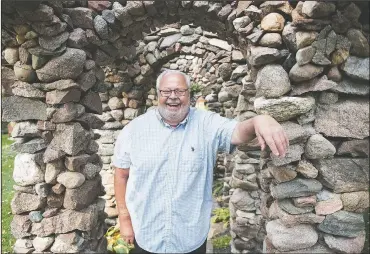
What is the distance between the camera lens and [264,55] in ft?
7.49

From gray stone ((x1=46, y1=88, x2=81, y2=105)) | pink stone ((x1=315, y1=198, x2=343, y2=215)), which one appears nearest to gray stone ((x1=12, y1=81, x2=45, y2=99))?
gray stone ((x1=46, y1=88, x2=81, y2=105))

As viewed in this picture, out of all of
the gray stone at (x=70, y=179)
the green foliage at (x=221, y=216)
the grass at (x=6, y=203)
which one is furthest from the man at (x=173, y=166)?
the green foliage at (x=221, y=216)

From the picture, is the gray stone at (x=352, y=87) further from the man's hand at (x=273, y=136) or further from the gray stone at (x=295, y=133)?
the man's hand at (x=273, y=136)

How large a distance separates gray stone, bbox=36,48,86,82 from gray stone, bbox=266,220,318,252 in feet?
7.53

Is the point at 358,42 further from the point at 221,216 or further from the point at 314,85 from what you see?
the point at 221,216

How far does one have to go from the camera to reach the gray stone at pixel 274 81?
7.35ft

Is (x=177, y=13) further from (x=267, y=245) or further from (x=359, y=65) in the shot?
(x=267, y=245)

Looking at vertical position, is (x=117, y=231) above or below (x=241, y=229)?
below

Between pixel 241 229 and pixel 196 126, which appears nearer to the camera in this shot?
pixel 196 126

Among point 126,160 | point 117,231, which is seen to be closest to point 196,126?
point 126,160

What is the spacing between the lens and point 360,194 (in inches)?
90.7

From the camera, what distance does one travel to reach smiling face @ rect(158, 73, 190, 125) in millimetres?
2314

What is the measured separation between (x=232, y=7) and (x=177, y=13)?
0.75 meters

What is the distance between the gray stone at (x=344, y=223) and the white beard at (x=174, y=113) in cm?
127
